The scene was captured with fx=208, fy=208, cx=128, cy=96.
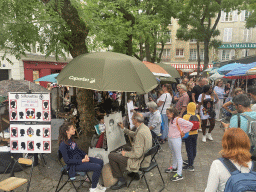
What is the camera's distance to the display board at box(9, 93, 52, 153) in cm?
455

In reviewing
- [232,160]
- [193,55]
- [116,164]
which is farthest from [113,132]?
[193,55]

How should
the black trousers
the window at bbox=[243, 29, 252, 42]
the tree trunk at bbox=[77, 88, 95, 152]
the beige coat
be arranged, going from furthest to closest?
the window at bbox=[243, 29, 252, 42] → the tree trunk at bbox=[77, 88, 95, 152] → the black trousers → the beige coat

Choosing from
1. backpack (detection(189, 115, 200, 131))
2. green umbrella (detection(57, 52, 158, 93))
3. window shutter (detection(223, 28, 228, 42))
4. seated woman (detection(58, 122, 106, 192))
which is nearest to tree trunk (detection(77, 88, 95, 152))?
seated woman (detection(58, 122, 106, 192))

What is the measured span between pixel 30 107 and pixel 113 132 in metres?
1.92

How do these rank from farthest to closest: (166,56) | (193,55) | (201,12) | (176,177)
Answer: (166,56) → (193,55) → (201,12) → (176,177)

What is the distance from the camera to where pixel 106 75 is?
3744 mm

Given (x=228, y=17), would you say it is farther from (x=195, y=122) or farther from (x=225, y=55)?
(x=195, y=122)

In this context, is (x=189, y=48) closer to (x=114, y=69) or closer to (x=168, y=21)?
(x=168, y=21)

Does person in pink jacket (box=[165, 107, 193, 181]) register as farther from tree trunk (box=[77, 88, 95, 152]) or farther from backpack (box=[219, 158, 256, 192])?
backpack (box=[219, 158, 256, 192])

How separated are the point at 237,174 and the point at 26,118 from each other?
13.8ft

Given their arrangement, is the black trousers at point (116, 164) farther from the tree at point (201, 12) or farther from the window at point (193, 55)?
the window at point (193, 55)

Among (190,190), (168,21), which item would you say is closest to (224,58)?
(168,21)

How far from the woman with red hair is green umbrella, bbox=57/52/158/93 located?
1.74 metres

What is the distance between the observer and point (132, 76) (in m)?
3.85
